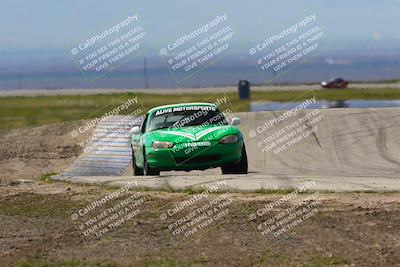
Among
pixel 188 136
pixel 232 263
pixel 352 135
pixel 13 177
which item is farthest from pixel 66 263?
pixel 352 135

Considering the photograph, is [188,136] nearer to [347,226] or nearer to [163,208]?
[163,208]

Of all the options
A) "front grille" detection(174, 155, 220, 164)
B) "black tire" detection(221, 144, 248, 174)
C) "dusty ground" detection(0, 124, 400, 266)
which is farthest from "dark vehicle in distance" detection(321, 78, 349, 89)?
"dusty ground" detection(0, 124, 400, 266)

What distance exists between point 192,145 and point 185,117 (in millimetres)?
1198

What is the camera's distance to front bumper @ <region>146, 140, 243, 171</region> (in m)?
16.7

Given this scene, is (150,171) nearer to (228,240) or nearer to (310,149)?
(228,240)

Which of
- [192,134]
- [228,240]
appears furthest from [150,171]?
[228,240]

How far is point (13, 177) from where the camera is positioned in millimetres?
20797

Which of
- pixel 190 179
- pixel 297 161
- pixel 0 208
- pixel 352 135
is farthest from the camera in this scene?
pixel 352 135

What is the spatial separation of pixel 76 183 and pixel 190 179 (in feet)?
7.34

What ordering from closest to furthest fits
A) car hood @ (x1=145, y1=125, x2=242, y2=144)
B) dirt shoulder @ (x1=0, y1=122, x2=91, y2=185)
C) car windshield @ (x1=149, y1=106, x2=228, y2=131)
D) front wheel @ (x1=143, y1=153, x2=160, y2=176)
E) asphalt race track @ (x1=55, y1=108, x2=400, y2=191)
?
car hood @ (x1=145, y1=125, x2=242, y2=144), front wheel @ (x1=143, y1=153, x2=160, y2=176), car windshield @ (x1=149, y1=106, x2=228, y2=131), asphalt race track @ (x1=55, y1=108, x2=400, y2=191), dirt shoulder @ (x1=0, y1=122, x2=91, y2=185)

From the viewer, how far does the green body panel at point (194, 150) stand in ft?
54.8

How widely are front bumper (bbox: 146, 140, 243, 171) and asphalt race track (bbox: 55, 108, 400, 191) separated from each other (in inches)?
40.9

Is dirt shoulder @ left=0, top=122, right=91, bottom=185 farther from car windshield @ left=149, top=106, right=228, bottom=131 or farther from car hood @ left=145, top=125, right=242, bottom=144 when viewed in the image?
car hood @ left=145, top=125, right=242, bottom=144

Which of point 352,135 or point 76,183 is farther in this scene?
point 352,135
